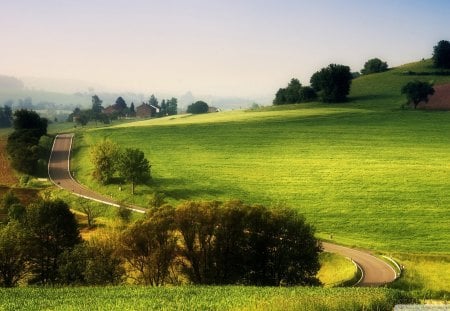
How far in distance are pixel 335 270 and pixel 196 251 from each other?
17641 mm

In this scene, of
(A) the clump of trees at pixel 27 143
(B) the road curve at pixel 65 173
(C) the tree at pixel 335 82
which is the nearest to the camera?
(B) the road curve at pixel 65 173

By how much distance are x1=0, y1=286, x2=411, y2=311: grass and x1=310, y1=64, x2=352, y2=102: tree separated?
5550 inches

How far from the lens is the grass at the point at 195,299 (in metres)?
26.7

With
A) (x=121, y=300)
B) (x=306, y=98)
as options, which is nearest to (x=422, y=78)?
(x=306, y=98)

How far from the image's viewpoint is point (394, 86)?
600ft

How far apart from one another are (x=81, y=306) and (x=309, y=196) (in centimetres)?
5691

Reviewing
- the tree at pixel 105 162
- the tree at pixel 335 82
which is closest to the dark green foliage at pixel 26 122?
the tree at pixel 105 162

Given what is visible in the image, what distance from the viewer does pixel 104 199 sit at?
87375mm

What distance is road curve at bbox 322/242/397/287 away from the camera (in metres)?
52.0

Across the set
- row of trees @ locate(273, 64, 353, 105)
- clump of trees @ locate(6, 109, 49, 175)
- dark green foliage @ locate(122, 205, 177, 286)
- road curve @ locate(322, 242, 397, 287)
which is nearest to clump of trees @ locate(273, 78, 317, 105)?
row of trees @ locate(273, 64, 353, 105)

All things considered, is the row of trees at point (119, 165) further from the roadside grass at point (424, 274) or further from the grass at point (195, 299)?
the grass at point (195, 299)

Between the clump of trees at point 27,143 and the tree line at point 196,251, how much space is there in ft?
186

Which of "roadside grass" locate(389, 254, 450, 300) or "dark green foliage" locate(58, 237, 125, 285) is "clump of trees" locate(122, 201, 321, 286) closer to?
"dark green foliage" locate(58, 237, 125, 285)

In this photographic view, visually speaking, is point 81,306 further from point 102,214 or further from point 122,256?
point 102,214
